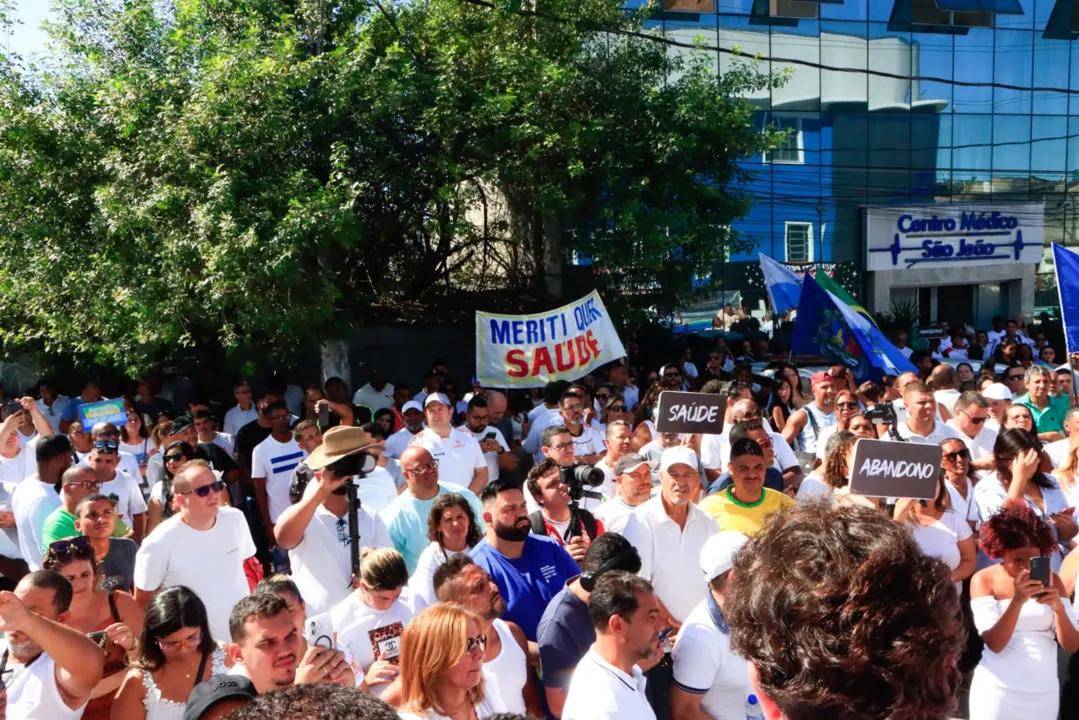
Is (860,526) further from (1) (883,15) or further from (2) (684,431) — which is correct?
(1) (883,15)

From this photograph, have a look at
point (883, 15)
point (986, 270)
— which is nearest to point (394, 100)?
point (883, 15)

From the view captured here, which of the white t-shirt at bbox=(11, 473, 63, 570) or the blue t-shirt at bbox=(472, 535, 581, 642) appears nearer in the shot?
the blue t-shirt at bbox=(472, 535, 581, 642)

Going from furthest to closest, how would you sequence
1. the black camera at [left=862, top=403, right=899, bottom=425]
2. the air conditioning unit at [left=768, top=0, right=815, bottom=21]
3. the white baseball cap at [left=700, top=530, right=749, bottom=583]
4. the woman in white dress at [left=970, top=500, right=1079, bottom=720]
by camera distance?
the air conditioning unit at [left=768, top=0, right=815, bottom=21] < the black camera at [left=862, top=403, right=899, bottom=425] < the woman in white dress at [left=970, top=500, right=1079, bottom=720] < the white baseball cap at [left=700, top=530, right=749, bottom=583]

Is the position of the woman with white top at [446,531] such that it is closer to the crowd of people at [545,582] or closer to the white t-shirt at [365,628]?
the crowd of people at [545,582]

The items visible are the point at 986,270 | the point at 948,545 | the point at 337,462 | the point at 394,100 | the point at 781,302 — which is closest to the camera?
the point at 337,462

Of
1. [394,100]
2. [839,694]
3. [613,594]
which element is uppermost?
[394,100]

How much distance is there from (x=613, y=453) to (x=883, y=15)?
20537mm

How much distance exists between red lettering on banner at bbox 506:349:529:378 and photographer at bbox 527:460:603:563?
4.96m

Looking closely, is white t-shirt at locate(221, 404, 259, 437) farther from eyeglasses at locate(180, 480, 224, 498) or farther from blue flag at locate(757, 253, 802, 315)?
blue flag at locate(757, 253, 802, 315)

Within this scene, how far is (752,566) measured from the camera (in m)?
1.70

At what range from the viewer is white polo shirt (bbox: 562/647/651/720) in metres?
3.50

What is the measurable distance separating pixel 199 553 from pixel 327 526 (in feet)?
2.03

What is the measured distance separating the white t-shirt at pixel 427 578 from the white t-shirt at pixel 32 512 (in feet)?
8.19

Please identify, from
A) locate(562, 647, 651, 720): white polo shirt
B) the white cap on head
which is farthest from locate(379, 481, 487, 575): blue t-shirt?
locate(562, 647, 651, 720): white polo shirt
